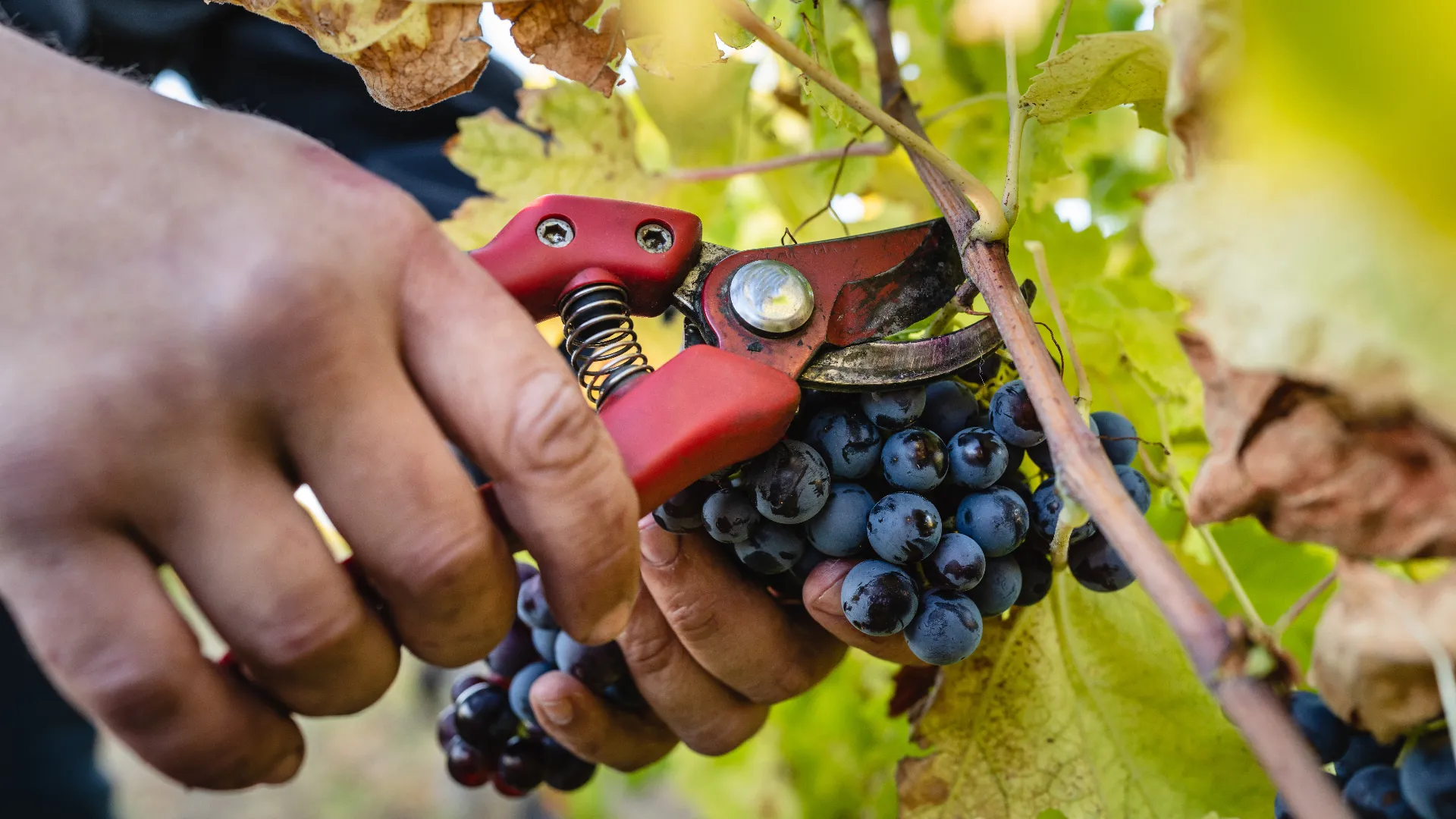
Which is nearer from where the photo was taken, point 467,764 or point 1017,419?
point 1017,419

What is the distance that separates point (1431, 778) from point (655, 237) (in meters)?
0.48

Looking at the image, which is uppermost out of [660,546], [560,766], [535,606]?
[660,546]

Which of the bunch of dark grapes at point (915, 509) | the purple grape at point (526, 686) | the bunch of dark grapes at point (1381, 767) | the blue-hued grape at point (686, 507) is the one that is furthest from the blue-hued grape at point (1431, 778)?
the purple grape at point (526, 686)

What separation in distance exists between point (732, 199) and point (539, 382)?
2.83 ft

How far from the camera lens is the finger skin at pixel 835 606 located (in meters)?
0.58

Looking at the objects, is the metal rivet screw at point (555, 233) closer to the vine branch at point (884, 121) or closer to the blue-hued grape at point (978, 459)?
the vine branch at point (884, 121)

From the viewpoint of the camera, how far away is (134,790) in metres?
2.60

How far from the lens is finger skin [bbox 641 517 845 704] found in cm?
65

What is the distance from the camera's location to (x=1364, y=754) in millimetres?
438

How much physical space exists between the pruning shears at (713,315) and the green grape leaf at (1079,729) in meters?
0.25

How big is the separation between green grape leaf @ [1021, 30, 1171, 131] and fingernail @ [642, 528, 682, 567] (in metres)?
0.36

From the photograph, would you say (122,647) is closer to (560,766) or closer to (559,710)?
(559,710)

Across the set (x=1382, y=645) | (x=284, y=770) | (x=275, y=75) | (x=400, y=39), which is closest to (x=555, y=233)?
(x=400, y=39)

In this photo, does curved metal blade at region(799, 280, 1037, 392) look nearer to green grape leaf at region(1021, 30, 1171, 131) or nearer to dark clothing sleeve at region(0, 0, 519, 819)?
green grape leaf at region(1021, 30, 1171, 131)
